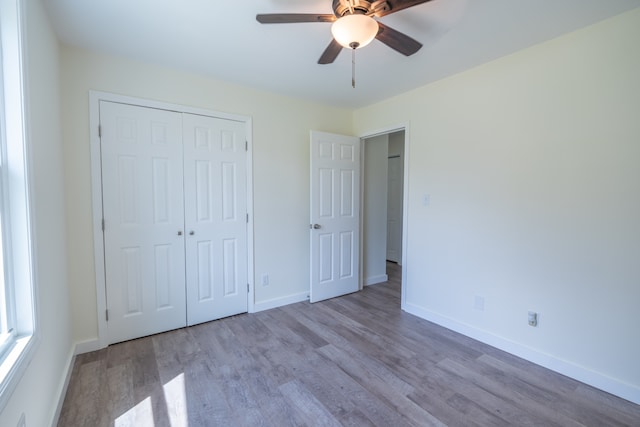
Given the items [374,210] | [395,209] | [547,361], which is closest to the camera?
[547,361]

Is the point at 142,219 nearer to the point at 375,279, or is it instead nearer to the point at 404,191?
the point at 404,191

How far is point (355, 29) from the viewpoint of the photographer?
4.63ft

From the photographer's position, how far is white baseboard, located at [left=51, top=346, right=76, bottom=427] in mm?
1597

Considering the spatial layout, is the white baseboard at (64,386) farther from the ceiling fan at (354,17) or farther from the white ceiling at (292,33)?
the ceiling fan at (354,17)

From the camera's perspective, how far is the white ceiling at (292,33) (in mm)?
1713

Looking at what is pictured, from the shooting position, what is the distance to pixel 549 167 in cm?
215

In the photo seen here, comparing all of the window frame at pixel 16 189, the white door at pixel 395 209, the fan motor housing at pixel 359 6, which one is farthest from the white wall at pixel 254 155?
the white door at pixel 395 209

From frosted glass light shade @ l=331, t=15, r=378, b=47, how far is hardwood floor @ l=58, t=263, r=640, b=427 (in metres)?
2.11

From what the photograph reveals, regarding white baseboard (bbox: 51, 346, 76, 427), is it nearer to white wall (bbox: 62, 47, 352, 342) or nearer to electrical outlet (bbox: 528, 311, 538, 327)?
white wall (bbox: 62, 47, 352, 342)

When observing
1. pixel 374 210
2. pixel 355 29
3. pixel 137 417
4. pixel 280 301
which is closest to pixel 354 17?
pixel 355 29

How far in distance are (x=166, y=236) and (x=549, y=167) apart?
325 cm

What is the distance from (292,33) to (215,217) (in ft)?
5.93

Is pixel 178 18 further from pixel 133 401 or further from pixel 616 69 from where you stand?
pixel 616 69

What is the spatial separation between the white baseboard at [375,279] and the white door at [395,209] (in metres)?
1.30
